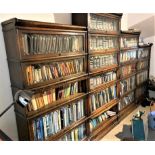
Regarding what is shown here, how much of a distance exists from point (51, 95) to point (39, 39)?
24.8 inches

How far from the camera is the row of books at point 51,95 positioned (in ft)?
5.42

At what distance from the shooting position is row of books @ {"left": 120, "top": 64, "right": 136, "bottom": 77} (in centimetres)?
300

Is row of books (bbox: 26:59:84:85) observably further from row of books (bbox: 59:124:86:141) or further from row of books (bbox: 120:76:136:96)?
row of books (bbox: 120:76:136:96)

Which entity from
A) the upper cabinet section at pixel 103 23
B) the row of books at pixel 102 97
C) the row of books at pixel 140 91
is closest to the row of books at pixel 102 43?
the upper cabinet section at pixel 103 23

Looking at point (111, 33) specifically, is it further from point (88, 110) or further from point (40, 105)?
point (40, 105)

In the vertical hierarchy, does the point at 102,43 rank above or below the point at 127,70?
above

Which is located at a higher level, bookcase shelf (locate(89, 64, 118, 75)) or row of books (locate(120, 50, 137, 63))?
row of books (locate(120, 50, 137, 63))

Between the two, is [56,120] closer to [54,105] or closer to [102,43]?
[54,105]

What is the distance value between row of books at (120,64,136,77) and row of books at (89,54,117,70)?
0.35 m

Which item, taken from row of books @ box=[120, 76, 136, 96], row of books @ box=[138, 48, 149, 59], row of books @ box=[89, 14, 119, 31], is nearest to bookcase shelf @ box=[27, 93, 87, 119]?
row of books @ box=[89, 14, 119, 31]

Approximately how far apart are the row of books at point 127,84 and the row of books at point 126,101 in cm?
16

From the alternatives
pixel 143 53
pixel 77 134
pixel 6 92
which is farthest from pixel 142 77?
pixel 6 92

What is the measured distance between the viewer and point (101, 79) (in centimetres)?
248
